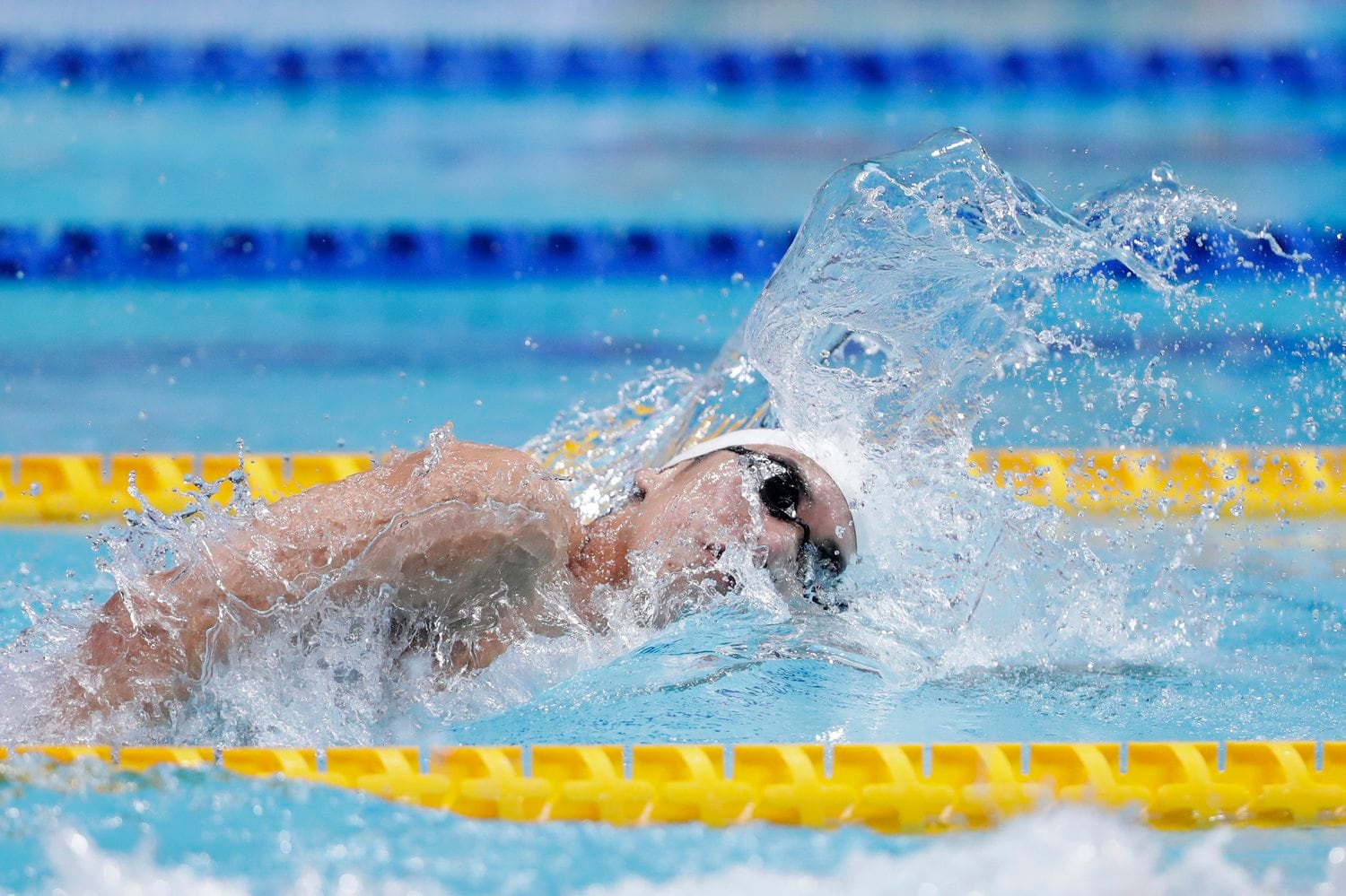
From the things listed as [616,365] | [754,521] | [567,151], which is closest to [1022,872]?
[754,521]

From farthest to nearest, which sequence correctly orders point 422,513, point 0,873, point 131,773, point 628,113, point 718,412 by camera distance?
1. point 628,113
2. point 718,412
3. point 422,513
4. point 131,773
5. point 0,873

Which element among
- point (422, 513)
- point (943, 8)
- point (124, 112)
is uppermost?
point (943, 8)

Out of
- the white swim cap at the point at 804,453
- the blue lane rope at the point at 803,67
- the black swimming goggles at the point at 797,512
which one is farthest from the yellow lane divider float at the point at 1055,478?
the blue lane rope at the point at 803,67

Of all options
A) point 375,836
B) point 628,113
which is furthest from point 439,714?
point 628,113

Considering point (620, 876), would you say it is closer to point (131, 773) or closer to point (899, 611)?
point (131, 773)

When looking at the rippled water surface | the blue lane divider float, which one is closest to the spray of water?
the rippled water surface

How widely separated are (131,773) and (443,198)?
297 cm

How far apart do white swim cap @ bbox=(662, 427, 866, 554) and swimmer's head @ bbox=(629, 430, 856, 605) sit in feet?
0.09

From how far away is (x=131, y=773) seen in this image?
1.43 m

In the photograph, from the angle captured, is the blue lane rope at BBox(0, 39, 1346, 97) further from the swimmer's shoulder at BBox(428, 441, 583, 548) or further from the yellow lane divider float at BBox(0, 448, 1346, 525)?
the swimmer's shoulder at BBox(428, 441, 583, 548)

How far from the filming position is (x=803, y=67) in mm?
4402

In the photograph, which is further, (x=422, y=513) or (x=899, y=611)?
(x=899, y=611)

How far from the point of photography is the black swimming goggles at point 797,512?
1.90m

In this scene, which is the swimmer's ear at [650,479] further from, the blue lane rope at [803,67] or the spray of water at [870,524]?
the blue lane rope at [803,67]
